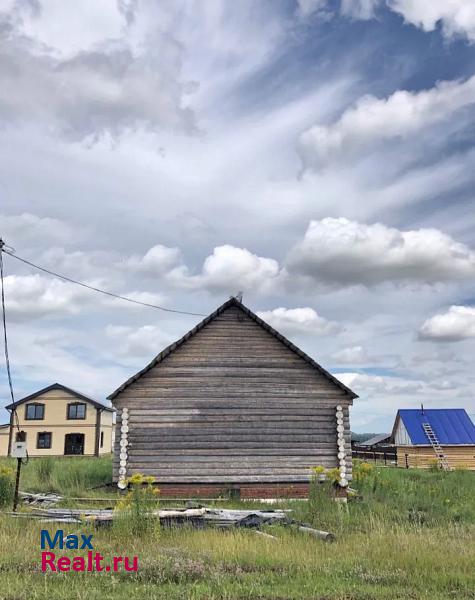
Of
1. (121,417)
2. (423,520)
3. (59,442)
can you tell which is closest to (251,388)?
(121,417)

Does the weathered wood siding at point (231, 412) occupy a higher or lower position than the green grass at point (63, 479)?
higher

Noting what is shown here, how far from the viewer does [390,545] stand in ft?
32.6

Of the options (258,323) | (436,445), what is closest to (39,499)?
(258,323)

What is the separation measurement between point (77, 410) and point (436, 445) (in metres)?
27.4

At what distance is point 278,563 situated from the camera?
8828mm

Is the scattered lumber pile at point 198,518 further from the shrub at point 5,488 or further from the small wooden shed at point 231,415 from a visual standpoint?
the small wooden shed at point 231,415

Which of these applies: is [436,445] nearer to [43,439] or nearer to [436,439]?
[436,439]

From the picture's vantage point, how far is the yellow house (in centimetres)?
4503

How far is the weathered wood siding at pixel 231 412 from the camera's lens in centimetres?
1930

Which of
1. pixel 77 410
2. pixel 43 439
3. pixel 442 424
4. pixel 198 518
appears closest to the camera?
pixel 198 518

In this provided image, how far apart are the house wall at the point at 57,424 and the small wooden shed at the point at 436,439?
2387 cm

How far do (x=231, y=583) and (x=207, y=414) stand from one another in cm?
1181

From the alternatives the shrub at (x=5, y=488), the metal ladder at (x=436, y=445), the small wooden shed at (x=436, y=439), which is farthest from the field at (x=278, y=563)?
the small wooden shed at (x=436, y=439)

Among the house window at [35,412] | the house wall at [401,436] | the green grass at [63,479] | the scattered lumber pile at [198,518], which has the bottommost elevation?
the scattered lumber pile at [198,518]
